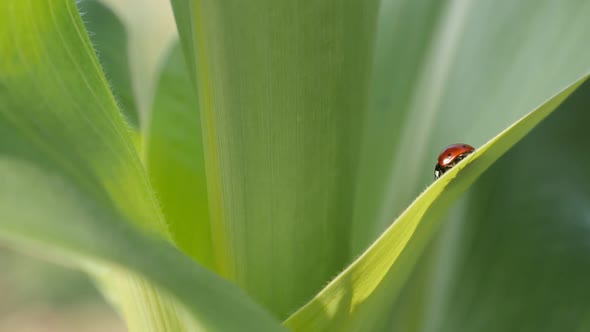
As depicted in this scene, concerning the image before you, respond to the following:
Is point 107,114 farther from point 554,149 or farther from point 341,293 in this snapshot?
point 554,149

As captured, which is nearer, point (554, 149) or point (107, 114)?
point (107, 114)

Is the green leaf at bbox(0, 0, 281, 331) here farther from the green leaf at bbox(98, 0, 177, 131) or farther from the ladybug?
the green leaf at bbox(98, 0, 177, 131)

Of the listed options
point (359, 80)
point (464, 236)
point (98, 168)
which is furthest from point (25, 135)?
point (464, 236)

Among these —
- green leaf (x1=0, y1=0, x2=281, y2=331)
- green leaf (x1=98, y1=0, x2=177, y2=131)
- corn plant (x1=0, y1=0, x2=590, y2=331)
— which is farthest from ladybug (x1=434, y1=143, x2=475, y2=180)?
green leaf (x1=98, y1=0, x2=177, y2=131)

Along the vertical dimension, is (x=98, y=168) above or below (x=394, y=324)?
above
